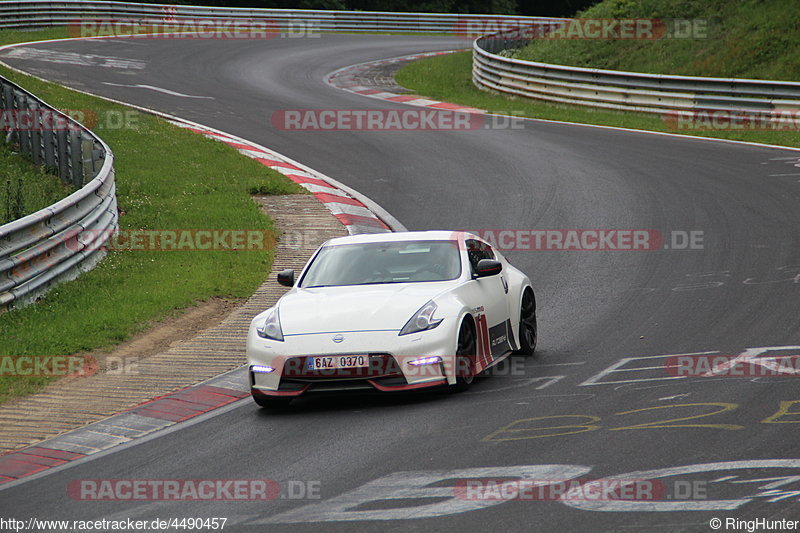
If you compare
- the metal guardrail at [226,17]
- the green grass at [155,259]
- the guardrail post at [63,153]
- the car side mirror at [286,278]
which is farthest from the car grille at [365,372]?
the metal guardrail at [226,17]

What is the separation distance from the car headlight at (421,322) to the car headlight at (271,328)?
3.46ft

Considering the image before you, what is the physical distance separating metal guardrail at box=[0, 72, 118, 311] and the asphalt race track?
3.78 meters

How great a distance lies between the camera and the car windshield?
33.3 feet

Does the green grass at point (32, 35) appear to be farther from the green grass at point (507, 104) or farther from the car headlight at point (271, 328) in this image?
the car headlight at point (271, 328)

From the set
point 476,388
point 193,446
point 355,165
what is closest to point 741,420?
point 476,388

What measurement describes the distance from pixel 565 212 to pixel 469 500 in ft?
38.0

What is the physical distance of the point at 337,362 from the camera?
29.1ft

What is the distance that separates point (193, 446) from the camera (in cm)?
815

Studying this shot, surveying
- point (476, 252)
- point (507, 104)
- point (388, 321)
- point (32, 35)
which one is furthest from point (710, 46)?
point (388, 321)

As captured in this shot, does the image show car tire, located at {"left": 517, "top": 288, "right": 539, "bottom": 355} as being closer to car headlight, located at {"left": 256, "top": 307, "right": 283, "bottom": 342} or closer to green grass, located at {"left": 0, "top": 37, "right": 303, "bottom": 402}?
car headlight, located at {"left": 256, "top": 307, "right": 283, "bottom": 342}

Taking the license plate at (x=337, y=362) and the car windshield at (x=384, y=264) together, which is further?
the car windshield at (x=384, y=264)

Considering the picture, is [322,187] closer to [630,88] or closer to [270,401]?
[270,401]

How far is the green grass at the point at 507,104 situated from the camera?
24.4 m

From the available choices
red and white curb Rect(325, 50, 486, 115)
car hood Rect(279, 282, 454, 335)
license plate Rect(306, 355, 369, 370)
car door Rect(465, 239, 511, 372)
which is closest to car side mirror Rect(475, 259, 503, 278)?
car door Rect(465, 239, 511, 372)
